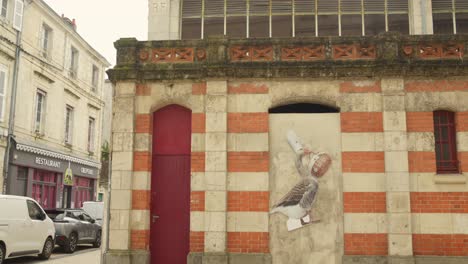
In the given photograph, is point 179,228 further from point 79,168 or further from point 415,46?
point 79,168

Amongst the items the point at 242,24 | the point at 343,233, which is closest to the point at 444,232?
the point at 343,233

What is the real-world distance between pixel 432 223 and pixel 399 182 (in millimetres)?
1174

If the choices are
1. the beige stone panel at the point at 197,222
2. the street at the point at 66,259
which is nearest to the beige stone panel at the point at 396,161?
the beige stone panel at the point at 197,222

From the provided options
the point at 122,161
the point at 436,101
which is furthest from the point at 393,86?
the point at 122,161

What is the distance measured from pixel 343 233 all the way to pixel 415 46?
15.5 ft

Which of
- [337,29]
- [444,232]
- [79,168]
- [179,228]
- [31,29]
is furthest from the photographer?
[79,168]

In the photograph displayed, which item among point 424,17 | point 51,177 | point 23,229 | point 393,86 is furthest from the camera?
point 51,177

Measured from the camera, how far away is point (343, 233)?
1048 centimetres

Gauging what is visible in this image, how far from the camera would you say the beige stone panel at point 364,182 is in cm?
1056

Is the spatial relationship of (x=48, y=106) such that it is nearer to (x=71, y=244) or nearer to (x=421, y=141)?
(x=71, y=244)

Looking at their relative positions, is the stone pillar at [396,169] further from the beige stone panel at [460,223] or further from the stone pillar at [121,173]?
the stone pillar at [121,173]

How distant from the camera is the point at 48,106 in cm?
2345

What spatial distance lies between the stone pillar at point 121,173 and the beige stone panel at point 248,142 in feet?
7.93

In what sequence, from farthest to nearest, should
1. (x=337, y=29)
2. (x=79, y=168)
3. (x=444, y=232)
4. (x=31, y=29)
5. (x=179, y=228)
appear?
(x=79, y=168) → (x=31, y=29) → (x=337, y=29) → (x=179, y=228) → (x=444, y=232)
